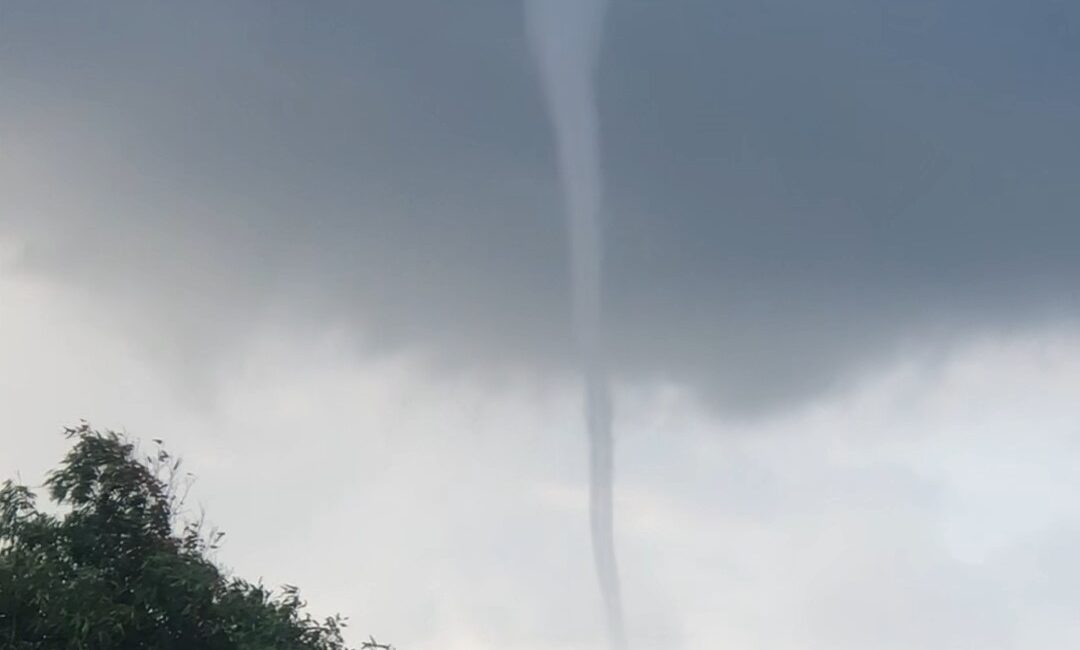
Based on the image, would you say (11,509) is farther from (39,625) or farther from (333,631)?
(333,631)

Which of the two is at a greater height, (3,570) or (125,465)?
(125,465)

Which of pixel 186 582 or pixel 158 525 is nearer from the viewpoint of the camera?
pixel 186 582

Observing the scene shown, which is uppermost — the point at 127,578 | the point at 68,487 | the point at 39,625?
the point at 68,487

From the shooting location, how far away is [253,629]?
25.8 m

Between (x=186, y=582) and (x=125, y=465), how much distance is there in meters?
3.23

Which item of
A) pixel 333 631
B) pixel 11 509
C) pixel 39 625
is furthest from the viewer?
pixel 333 631

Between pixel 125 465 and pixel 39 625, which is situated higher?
pixel 125 465

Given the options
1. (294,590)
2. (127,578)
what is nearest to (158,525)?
(127,578)

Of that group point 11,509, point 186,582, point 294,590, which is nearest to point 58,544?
point 11,509

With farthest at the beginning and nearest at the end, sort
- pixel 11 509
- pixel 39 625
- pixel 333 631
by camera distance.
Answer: pixel 333 631
pixel 11 509
pixel 39 625

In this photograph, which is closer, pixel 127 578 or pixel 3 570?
pixel 3 570

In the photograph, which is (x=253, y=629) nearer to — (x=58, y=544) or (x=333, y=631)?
(x=333, y=631)

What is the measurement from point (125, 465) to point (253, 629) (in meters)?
4.41

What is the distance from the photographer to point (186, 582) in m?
25.3
